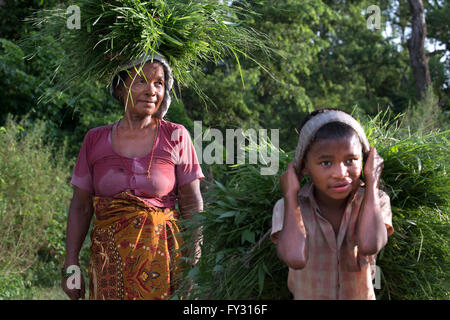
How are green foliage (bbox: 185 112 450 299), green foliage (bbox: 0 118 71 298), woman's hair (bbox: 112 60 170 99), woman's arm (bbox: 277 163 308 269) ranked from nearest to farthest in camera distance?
woman's arm (bbox: 277 163 308 269)
green foliage (bbox: 185 112 450 299)
woman's hair (bbox: 112 60 170 99)
green foliage (bbox: 0 118 71 298)

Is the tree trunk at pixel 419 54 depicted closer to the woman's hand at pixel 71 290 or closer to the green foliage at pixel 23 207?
the green foliage at pixel 23 207

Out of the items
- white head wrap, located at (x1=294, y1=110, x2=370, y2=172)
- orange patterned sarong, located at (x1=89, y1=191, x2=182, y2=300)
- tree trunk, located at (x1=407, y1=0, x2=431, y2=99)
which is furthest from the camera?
tree trunk, located at (x1=407, y1=0, x2=431, y2=99)

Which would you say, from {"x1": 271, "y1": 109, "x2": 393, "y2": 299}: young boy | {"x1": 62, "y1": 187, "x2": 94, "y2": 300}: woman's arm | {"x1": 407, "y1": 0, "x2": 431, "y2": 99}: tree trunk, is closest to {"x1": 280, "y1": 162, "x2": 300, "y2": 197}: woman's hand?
{"x1": 271, "y1": 109, "x2": 393, "y2": 299}: young boy

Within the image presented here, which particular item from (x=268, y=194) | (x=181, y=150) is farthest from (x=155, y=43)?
(x=268, y=194)

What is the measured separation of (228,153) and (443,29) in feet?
64.5

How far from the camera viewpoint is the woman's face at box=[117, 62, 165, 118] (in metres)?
Answer: 2.51

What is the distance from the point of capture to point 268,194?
79.7 inches

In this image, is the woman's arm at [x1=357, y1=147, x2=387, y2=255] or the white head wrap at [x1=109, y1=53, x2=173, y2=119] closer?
the woman's arm at [x1=357, y1=147, x2=387, y2=255]

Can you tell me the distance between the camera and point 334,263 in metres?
1.78

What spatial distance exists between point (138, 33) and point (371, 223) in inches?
56.2

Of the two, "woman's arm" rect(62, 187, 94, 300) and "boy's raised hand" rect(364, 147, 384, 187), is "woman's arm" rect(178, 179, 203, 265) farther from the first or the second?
"boy's raised hand" rect(364, 147, 384, 187)

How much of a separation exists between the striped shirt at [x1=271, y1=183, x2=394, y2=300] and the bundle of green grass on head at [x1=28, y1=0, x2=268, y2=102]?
1082 millimetres

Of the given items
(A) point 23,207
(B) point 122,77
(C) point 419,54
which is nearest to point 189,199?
(B) point 122,77
